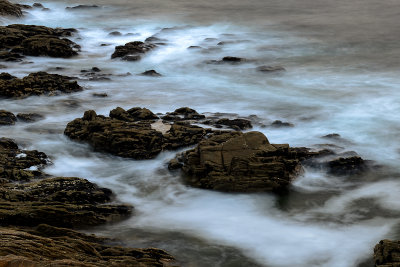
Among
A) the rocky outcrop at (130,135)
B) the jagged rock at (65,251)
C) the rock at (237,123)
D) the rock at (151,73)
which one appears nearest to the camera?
the jagged rock at (65,251)

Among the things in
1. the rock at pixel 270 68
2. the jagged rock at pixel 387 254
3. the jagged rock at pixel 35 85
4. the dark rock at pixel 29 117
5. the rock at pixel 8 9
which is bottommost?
the jagged rock at pixel 387 254

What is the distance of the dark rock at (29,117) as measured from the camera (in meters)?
11.0

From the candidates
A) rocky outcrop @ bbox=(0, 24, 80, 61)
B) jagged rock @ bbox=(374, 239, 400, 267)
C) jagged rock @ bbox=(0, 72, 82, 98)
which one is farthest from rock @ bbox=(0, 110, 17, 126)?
jagged rock @ bbox=(374, 239, 400, 267)

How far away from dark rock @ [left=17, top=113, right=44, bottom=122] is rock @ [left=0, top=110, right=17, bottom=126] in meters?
0.14

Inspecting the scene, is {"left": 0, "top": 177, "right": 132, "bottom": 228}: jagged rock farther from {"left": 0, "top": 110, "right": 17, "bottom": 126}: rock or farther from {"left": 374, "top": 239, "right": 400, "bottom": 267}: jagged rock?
{"left": 0, "top": 110, "right": 17, "bottom": 126}: rock

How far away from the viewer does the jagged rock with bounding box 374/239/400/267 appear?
5781mm

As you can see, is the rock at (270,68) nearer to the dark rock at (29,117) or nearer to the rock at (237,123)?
the rock at (237,123)

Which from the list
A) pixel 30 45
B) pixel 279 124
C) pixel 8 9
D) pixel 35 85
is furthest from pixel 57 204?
pixel 8 9

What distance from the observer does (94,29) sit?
70.8 ft

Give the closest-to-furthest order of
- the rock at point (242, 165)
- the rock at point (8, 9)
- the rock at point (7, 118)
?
the rock at point (242, 165) → the rock at point (7, 118) → the rock at point (8, 9)

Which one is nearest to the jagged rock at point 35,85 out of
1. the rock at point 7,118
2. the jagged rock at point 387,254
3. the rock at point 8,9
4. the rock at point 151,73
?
the rock at point 7,118

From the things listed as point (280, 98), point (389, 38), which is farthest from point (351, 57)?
point (280, 98)

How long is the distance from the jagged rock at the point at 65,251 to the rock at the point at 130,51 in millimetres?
10871

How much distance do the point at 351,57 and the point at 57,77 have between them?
27.6 feet
